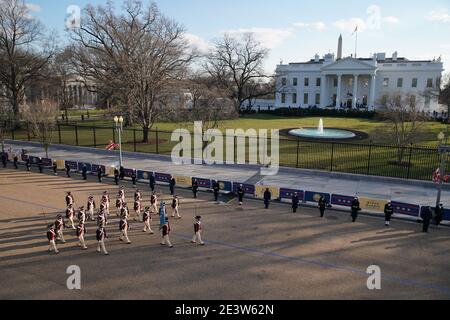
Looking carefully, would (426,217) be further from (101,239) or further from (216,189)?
(101,239)

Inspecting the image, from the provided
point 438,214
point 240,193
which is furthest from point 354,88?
point 240,193

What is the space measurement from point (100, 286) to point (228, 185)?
446 inches

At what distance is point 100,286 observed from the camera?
1116 centimetres

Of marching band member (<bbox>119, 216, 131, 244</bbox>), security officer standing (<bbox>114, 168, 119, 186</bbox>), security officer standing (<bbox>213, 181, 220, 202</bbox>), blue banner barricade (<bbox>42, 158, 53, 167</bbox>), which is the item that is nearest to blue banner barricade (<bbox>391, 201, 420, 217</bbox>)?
security officer standing (<bbox>213, 181, 220, 202</bbox>)

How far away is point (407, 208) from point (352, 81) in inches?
2957

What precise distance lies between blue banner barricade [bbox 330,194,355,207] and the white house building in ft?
209

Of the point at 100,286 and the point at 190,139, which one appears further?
the point at 190,139

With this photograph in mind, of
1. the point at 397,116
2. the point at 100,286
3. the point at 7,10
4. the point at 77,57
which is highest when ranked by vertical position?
the point at 7,10

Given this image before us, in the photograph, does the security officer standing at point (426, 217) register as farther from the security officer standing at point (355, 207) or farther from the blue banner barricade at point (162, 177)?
the blue banner barricade at point (162, 177)

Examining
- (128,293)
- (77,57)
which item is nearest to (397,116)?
(128,293)

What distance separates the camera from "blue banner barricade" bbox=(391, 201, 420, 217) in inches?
675

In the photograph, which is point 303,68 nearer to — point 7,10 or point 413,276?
point 7,10

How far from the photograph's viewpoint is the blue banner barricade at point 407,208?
675 inches

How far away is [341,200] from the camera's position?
61.4 feet
